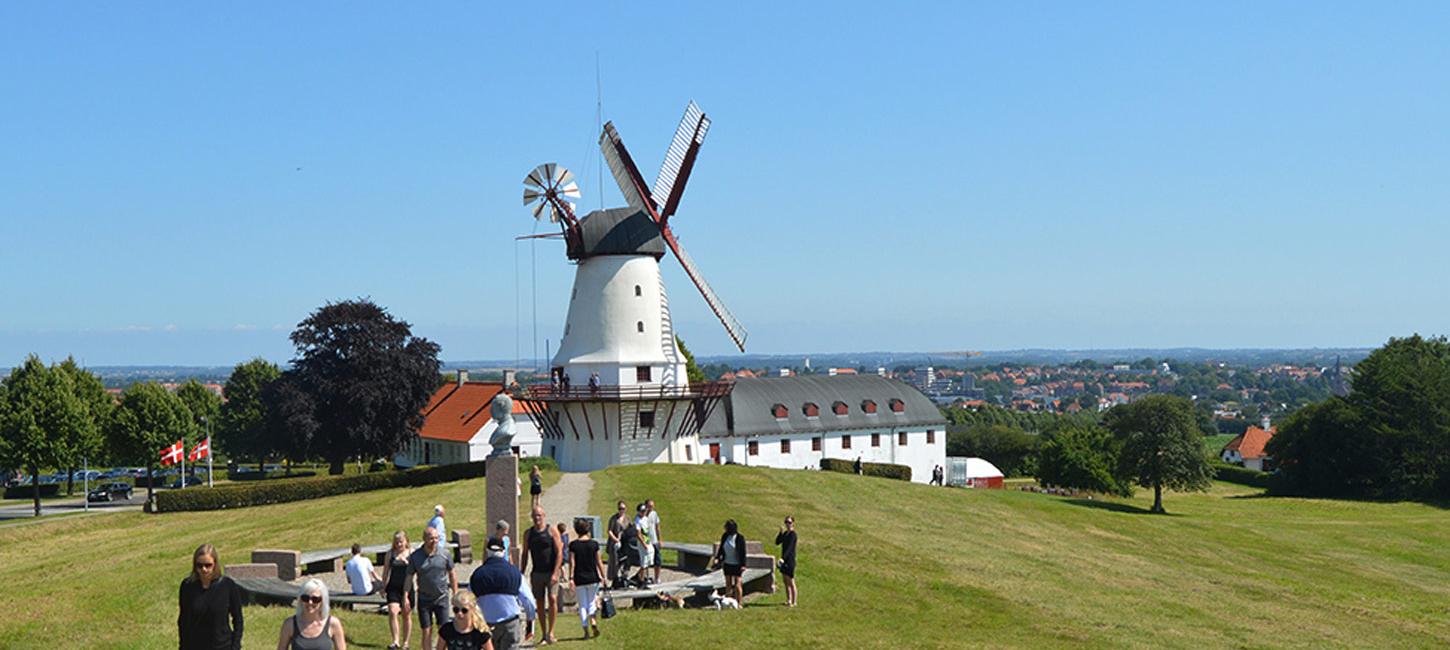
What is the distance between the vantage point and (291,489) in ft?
174

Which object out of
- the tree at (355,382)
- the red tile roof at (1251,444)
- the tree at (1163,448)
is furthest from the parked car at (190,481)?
the red tile roof at (1251,444)

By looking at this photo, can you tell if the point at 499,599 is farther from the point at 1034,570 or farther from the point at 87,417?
the point at 87,417

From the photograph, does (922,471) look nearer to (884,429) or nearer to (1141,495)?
(884,429)

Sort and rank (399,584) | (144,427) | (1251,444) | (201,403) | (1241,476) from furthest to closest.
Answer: (1251,444) → (1241,476) → (201,403) → (144,427) → (399,584)

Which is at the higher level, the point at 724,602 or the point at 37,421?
the point at 37,421

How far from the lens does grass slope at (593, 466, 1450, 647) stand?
23578 mm

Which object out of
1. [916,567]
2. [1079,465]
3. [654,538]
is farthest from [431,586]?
[1079,465]

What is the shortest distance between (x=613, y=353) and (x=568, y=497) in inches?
479

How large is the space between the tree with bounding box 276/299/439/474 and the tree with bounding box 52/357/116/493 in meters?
12.2

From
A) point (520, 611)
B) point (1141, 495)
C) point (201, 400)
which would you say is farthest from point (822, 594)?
point (201, 400)

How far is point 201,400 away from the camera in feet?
315

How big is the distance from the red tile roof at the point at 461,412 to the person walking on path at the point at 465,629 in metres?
63.2

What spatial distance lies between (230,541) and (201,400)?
209 ft

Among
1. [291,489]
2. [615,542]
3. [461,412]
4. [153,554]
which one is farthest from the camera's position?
[461,412]
